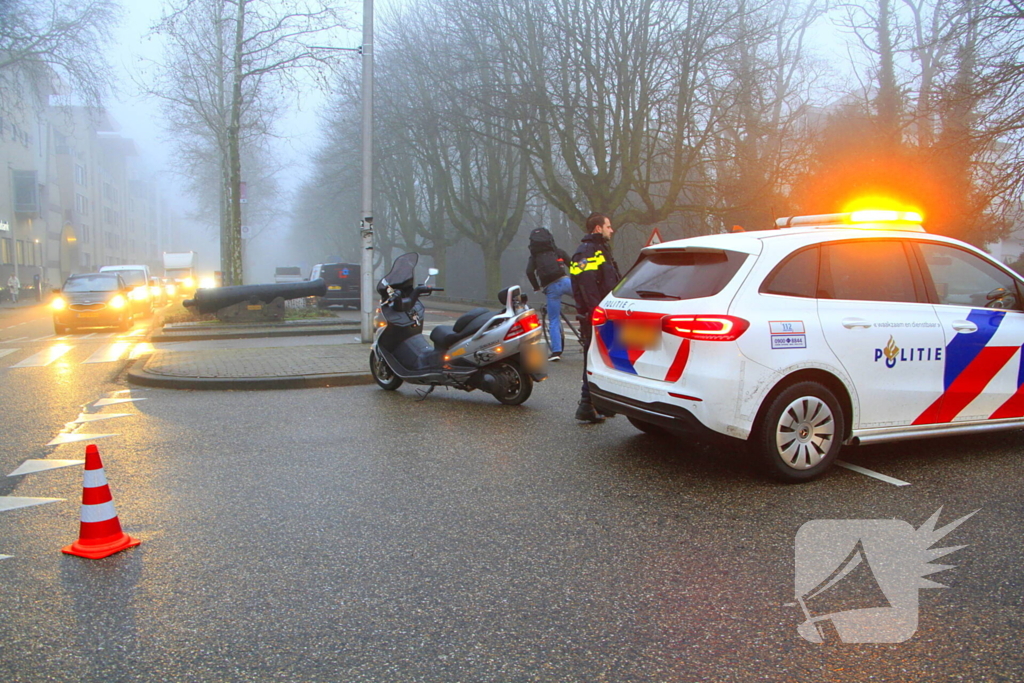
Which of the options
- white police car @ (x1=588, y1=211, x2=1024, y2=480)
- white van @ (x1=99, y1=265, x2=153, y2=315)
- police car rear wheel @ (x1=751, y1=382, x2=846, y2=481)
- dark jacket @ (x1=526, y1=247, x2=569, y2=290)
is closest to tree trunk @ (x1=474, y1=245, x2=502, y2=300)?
white van @ (x1=99, y1=265, x2=153, y2=315)

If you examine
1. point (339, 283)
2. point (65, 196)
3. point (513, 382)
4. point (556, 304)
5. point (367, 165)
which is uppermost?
point (65, 196)

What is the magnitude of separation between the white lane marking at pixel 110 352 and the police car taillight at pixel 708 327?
35.4 feet

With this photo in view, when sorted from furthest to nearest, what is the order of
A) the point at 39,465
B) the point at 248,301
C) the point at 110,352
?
the point at 248,301
the point at 110,352
the point at 39,465

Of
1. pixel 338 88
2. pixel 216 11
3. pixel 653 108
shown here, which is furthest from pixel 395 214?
pixel 653 108

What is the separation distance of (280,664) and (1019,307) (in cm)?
542

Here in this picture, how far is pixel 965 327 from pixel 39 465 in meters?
6.52

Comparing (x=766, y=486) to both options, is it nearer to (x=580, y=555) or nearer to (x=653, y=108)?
(x=580, y=555)

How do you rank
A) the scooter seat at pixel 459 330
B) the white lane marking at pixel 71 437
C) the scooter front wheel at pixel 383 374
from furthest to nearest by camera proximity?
the scooter front wheel at pixel 383 374 < the scooter seat at pixel 459 330 < the white lane marking at pixel 71 437

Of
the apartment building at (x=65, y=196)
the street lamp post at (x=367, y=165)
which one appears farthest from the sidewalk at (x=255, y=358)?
the apartment building at (x=65, y=196)

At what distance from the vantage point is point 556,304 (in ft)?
35.6

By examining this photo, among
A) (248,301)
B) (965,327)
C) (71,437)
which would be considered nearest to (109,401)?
(71,437)

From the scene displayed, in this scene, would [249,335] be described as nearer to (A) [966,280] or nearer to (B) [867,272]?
(B) [867,272]

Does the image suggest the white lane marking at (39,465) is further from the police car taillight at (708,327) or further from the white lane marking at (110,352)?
the white lane marking at (110,352)

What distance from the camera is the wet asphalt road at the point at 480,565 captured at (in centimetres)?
287
